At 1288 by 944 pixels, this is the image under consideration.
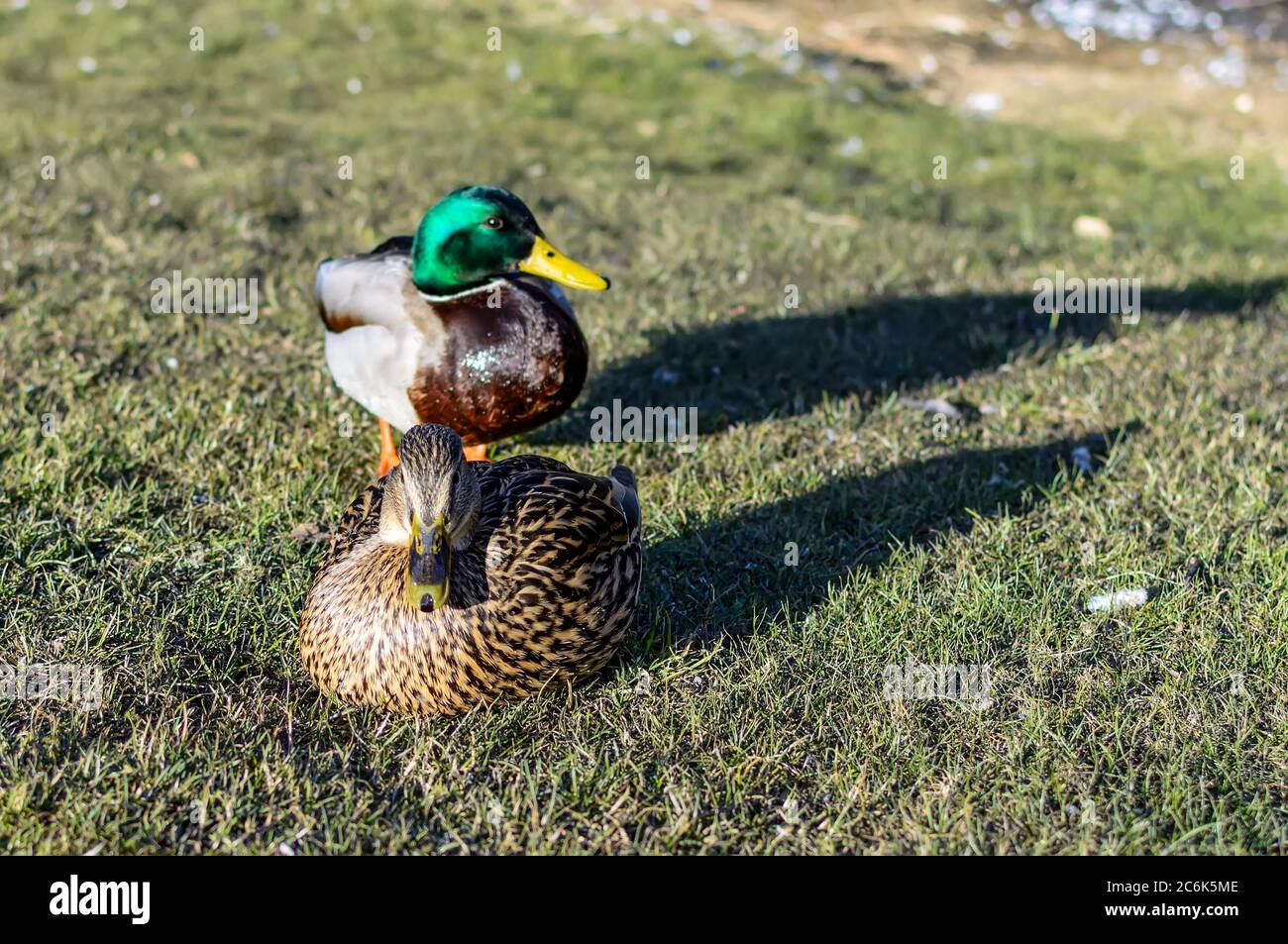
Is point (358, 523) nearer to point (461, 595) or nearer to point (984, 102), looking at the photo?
point (461, 595)

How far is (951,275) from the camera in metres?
6.88

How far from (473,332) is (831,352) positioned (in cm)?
215

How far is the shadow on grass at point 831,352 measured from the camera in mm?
5160

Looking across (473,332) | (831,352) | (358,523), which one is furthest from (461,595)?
(831,352)

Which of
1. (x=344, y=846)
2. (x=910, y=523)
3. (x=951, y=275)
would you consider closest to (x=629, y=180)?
(x=951, y=275)

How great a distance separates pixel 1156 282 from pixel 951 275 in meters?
1.12

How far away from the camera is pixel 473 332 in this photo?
4.10 metres

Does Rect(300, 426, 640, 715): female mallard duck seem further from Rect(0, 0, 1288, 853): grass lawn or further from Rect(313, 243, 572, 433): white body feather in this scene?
Rect(313, 243, 572, 433): white body feather

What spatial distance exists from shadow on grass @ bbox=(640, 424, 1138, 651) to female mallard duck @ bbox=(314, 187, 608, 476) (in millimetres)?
679

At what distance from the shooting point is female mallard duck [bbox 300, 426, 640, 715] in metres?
3.03

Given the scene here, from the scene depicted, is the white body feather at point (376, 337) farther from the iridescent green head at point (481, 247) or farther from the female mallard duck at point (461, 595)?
the female mallard duck at point (461, 595)

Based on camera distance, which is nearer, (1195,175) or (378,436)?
(378,436)

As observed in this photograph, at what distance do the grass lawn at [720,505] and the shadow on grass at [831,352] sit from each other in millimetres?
26

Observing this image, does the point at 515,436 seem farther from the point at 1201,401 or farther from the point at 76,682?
the point at 1201,401
